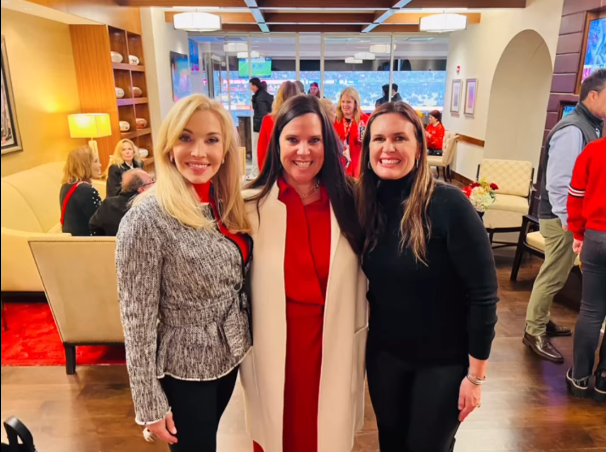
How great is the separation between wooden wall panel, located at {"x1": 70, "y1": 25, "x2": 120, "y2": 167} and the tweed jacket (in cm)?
492

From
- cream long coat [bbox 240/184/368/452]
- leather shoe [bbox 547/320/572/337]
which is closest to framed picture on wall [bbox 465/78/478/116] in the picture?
leather shoe [bbox 547/320/572/337]

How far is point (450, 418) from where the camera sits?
146 cm

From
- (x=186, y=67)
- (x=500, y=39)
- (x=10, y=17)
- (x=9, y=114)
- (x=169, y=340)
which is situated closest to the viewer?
(x=169, y=340)

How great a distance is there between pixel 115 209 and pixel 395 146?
7.32ft

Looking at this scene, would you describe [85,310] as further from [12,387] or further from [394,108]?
[394,108]

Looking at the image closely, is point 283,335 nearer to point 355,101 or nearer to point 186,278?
point 186,278

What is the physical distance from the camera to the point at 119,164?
4.29 metres

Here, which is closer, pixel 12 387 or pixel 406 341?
pixel 406 341

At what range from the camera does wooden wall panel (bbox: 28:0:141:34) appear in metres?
4.42

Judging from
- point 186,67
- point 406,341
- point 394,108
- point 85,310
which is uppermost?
point 186,67

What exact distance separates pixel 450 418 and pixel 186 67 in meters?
8.85

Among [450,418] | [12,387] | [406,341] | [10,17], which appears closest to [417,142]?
[406,341]

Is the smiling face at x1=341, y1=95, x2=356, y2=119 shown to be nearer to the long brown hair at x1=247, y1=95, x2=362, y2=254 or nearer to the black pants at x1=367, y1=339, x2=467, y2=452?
the long brown hair at x1=247, y1=95, x2=362, y2=254

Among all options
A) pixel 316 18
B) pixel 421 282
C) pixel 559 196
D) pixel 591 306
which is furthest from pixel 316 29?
pixel 421 282
